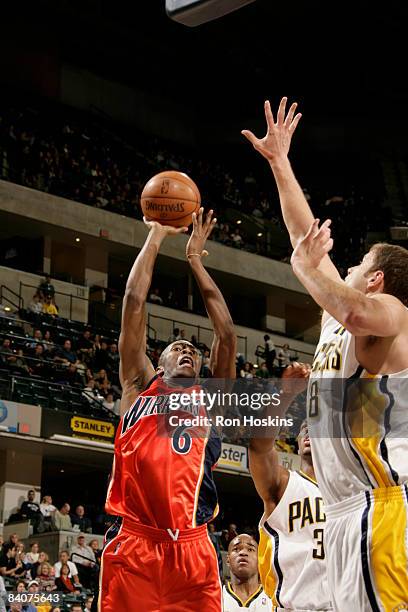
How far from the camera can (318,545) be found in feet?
19.3

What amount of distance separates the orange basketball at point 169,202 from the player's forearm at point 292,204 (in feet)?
7.02

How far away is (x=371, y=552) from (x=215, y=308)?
2.64m

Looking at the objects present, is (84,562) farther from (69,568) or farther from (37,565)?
(37,565)

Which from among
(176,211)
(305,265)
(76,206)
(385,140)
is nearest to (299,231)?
(305,265)

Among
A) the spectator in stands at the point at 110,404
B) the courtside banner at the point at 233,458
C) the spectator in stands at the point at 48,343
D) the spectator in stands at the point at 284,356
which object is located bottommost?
the courtside banner at the point at 233,458

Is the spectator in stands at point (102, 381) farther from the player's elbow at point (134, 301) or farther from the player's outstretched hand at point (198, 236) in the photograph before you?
the player's elbow at point (134, 301)

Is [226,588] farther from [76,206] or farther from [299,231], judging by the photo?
[76,206]

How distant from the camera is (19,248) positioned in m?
24.3

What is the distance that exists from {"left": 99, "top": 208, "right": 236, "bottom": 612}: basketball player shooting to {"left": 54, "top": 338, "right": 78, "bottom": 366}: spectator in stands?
44.0 feet

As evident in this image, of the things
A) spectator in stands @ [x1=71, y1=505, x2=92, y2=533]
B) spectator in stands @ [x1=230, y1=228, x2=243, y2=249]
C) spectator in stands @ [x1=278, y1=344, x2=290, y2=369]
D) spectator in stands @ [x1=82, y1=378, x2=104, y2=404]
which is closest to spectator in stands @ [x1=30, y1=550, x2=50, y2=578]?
spectator in stands @ [x1=71, y1=505, x2=92, y2=533]

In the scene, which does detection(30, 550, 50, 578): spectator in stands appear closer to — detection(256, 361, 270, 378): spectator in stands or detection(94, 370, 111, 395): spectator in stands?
detection(94, 370, 111, 395): spectator in stands

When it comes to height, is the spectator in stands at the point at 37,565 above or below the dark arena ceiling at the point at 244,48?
below

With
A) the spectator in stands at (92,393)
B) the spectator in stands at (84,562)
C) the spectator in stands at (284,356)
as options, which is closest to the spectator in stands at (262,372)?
the spectator in stands at (284,356)

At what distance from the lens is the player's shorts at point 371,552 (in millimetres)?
3373
